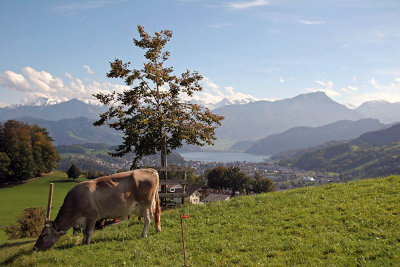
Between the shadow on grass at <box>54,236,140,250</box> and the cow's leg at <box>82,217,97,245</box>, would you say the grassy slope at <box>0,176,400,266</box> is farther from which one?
the cow's leg at <box>82,217,97,245</box>

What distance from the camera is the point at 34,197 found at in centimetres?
7475

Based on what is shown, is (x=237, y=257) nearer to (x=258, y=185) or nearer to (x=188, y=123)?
A: (x=188, y=123)

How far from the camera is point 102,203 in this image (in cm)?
1166

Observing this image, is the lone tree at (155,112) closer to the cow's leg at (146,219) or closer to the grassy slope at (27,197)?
the cow's leg at (146,219)

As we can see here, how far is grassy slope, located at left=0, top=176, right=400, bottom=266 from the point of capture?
8703 millimetres

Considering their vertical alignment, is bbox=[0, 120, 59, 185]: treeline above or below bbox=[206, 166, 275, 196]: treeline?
above

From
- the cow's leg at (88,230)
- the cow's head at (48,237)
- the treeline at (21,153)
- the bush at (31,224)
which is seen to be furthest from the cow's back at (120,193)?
the treeline at (21,153)

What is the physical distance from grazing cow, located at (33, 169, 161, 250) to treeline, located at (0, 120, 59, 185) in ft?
277

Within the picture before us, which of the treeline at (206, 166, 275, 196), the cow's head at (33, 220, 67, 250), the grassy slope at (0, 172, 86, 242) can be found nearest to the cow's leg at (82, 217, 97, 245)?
the cow's head at (33, 220, 67, 250)

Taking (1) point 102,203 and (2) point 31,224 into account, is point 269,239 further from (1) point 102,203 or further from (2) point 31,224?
(2) point 31,224

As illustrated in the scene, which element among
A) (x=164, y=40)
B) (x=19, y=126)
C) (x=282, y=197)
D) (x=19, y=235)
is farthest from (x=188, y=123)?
(x=19, y=126)

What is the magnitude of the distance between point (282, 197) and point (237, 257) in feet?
28.3

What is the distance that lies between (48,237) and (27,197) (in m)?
75.6

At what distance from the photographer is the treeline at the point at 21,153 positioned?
8369 centimetres
